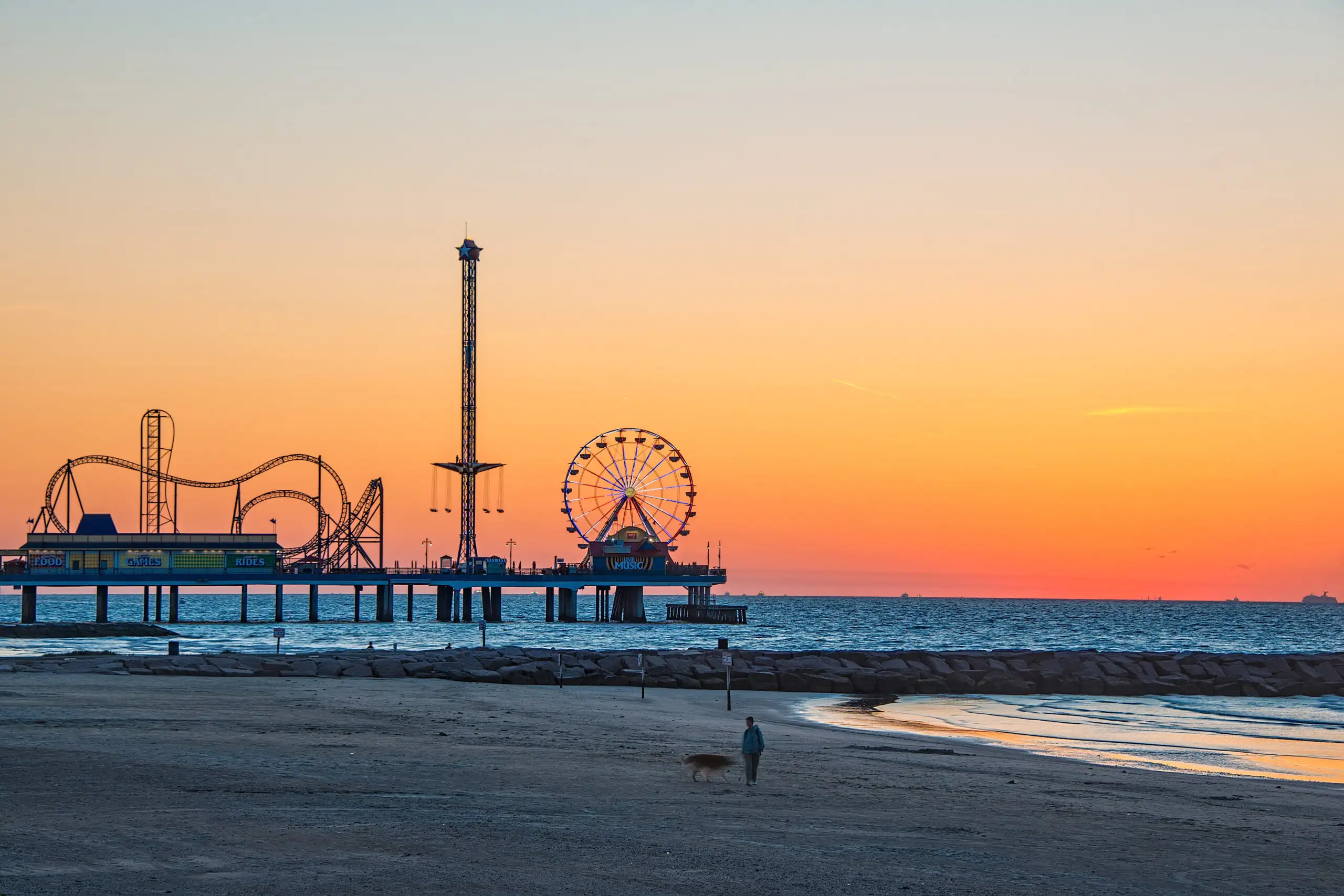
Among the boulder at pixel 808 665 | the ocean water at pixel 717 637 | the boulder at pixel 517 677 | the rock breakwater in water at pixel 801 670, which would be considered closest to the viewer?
the boulder at pixel 517 677

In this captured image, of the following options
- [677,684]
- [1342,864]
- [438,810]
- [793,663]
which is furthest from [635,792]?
[793,663]

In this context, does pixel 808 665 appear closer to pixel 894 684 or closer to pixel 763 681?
pixel 894 684

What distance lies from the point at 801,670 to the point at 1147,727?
66.2 feet

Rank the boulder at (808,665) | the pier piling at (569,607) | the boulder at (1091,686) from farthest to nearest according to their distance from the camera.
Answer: the pier piling at (569,607), the boulder at (808,665), the boulder at (1091,686)

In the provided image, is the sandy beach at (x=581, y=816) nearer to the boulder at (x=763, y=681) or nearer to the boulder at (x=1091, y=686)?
the boulder at (x=763, y=681)

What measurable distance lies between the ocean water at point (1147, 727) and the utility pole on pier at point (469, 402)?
107915 mm

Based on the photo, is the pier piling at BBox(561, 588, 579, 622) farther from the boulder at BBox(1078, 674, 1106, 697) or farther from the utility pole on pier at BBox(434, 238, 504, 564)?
the boulder at BBox(1078, 674, 1106, 697)

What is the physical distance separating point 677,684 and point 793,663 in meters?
9.79

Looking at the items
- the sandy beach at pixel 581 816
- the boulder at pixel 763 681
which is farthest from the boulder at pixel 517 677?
the sandy beach at pixel 581 816

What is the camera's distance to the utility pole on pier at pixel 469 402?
157750mm

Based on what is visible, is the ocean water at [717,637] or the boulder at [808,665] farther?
the ocean water at [717,637]

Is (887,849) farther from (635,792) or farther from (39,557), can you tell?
(39,557)

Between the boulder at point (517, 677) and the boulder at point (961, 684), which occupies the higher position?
the boulder at point (517, 677)

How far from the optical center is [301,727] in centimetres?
3262
